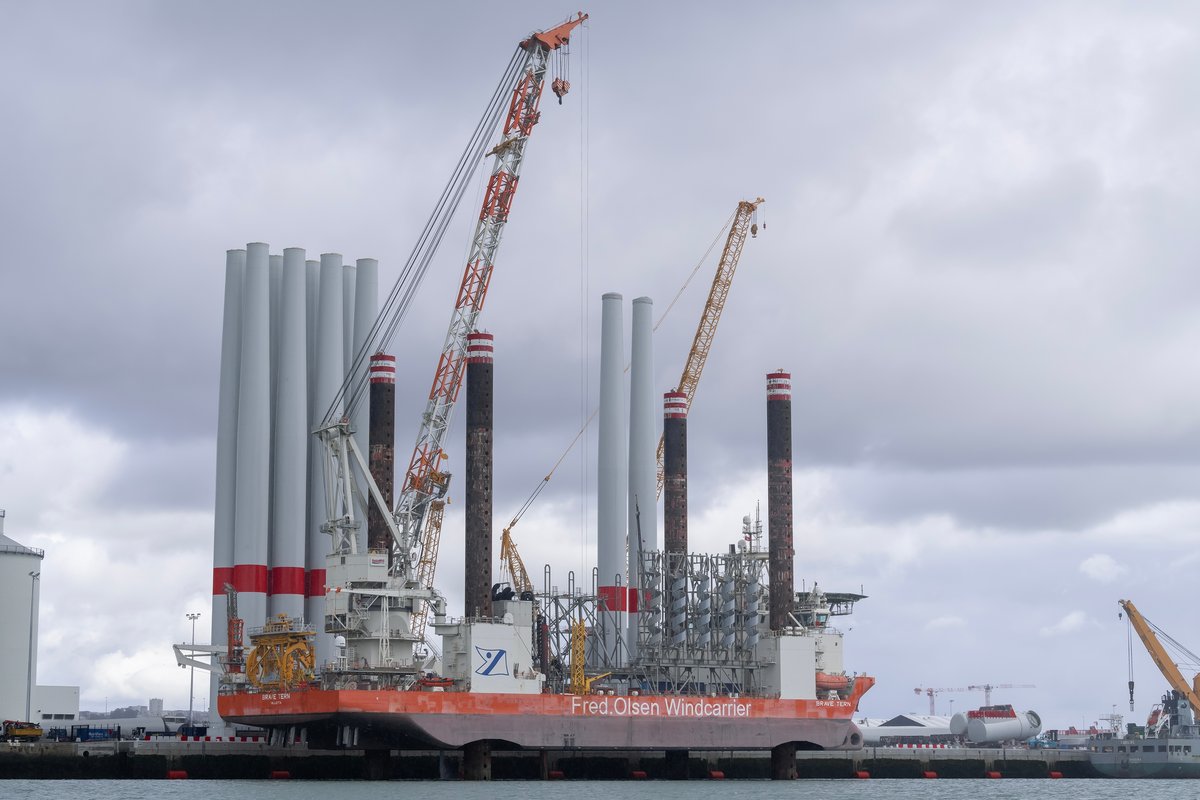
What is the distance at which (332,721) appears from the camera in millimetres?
73250

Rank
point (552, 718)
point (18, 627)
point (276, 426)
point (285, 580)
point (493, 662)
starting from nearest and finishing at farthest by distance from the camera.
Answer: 1. point (493, 662)
2. point (552, 718)
3. point (285, 580)
4. point (276, 426)
5. point (18, 627)

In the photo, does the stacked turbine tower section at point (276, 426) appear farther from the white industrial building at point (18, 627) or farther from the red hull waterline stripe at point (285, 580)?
the white industrial building at point (18, 627)

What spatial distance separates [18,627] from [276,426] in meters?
23.2

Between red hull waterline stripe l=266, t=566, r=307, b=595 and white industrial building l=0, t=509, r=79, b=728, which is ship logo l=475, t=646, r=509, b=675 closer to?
red hull waterline stripe l=266, t=566, r=307, b=595

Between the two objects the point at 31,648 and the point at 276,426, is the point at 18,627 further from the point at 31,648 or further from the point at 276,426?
the point at 276,426

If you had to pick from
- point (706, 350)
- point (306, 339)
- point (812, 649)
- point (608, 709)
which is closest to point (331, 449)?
point (306, 339)

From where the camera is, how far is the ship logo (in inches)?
3063

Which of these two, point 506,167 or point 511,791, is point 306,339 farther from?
point 511,791

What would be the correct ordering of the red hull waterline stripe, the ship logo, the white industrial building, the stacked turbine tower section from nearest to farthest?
the ship logo, the stacked turbine tower section, the red hull waterline stripe, the white industrial building

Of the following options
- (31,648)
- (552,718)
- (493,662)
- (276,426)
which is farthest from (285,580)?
(31,648)

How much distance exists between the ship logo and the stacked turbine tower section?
1474cm

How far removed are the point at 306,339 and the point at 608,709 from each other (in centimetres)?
2849

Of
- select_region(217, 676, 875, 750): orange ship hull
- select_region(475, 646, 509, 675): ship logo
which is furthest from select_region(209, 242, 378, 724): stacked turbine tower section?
select_region(475, 646, 509, 675): ship logo

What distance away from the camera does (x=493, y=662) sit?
78125 mm
